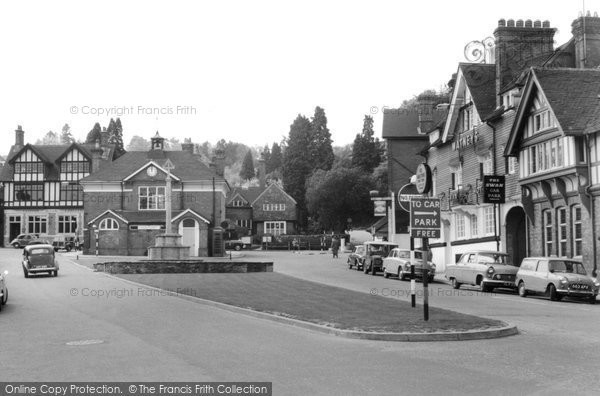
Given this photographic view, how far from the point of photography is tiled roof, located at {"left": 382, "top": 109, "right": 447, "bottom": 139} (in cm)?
5894

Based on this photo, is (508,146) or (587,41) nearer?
(508,146)

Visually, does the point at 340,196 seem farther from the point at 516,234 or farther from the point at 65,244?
the point at 516,234

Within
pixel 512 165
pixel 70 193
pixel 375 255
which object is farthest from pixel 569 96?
pixel 70 193

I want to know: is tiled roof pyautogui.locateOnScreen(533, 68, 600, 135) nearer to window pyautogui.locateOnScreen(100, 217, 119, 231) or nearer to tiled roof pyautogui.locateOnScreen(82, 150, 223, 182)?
tiled roof pyautogui.locateOnScreen(82, 150, 223, 182)

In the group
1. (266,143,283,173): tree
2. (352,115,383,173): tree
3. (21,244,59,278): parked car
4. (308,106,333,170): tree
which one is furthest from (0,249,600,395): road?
(266,143,283,173): tree

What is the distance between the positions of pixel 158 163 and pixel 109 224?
8.92 m

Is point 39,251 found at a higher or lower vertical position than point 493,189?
lower

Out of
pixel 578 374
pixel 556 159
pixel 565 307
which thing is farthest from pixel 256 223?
pixel 578 374

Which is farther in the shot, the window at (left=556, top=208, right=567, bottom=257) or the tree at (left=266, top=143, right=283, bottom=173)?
the tree at (left=266, top=143, right=283, bottom=173)

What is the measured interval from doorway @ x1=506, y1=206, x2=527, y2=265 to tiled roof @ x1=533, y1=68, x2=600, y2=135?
7.11m

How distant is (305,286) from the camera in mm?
29000

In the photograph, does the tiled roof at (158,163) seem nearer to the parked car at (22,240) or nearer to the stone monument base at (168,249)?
the parked car at (22,240)

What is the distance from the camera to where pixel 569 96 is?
33781 mm

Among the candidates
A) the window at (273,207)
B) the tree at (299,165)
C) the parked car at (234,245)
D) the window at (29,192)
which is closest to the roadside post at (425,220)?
the parked car at (234,245)
